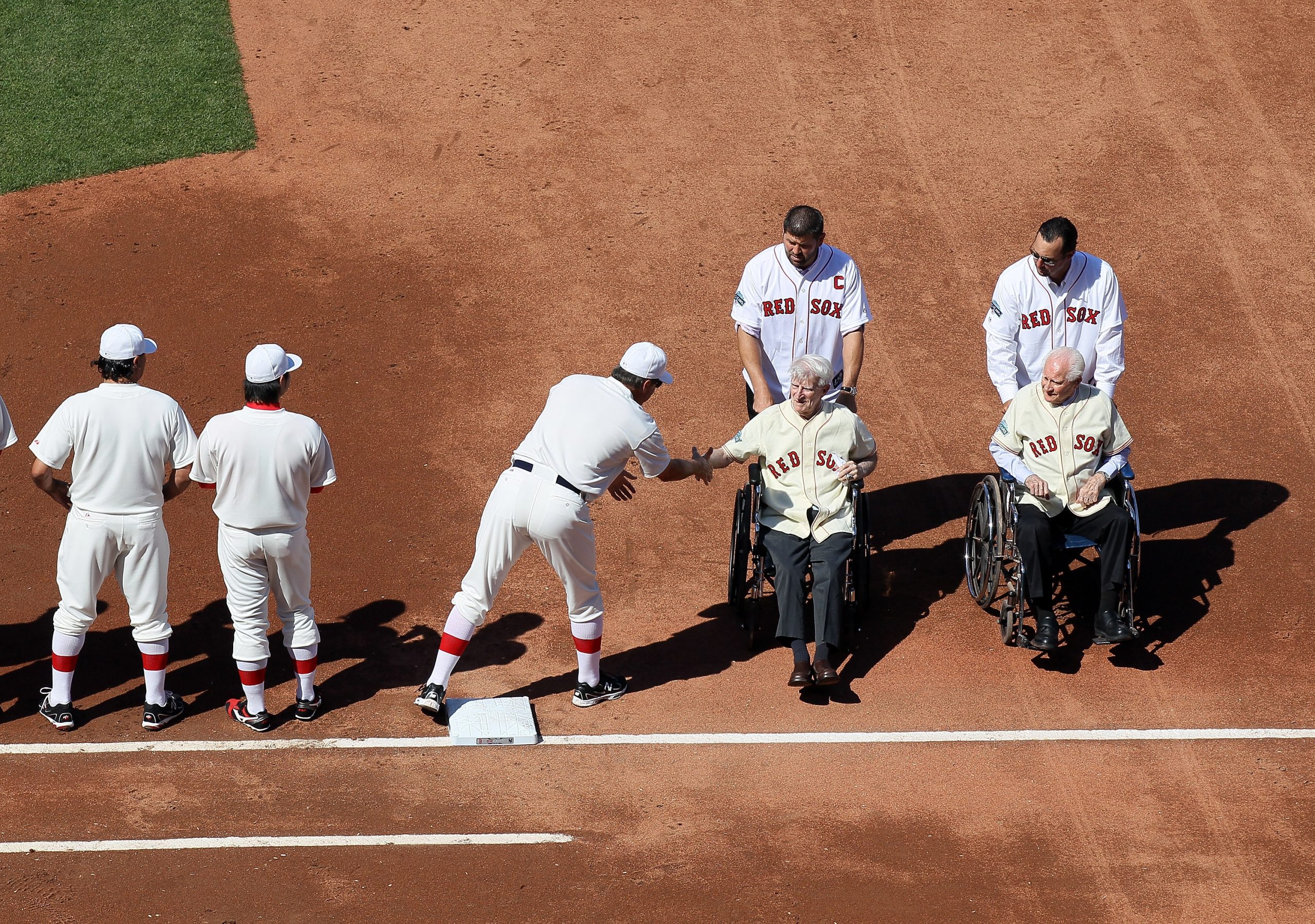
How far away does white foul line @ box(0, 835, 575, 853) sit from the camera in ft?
19.5

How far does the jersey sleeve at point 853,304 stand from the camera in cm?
788

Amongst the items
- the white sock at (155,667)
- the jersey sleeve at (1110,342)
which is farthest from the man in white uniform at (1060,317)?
the white sock at (155,667)

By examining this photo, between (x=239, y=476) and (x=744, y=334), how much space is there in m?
3.07

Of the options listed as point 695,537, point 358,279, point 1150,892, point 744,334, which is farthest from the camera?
point 358,279

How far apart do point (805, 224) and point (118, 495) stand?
3845mm

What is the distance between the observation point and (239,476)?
6387 mm

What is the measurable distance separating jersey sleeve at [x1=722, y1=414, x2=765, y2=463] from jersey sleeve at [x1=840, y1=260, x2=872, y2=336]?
889 mm

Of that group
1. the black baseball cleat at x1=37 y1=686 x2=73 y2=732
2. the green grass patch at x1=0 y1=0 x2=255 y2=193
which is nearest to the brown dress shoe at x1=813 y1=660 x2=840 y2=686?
the black baseball cleat at x1=37 y1=686 x2=73 y2=732

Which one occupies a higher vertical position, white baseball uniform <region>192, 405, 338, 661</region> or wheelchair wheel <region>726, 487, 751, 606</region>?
white baseball uniform <region>192, 405, 338, 661</region>

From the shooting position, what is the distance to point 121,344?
6445 mm

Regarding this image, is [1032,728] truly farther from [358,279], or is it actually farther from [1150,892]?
[358,279]

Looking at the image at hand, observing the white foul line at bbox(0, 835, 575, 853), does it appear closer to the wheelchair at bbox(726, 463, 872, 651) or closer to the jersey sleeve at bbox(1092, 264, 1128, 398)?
the wheelchair at bbox(726, 463, 872, 651)

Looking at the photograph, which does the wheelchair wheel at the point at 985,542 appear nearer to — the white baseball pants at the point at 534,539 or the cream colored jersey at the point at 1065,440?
the cream colored jersey at the point at 1065,440

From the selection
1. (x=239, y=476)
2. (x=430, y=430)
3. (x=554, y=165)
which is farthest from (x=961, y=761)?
(x=554, y=165)
